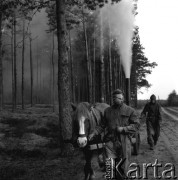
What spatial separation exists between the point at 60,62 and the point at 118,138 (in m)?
6.55

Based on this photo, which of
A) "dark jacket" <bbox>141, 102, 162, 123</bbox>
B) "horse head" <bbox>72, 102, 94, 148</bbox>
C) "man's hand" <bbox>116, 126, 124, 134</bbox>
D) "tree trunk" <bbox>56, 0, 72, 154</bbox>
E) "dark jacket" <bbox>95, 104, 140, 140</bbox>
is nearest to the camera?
"man's hand" <bbox>116, 126, 124, 134</bbox>

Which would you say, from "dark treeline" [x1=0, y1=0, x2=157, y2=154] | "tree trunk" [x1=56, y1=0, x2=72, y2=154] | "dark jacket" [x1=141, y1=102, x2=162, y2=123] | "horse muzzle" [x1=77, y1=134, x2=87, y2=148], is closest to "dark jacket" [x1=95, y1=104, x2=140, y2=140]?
"horse muzzle" [x1=77, y1=134, x2=87, y2=148]

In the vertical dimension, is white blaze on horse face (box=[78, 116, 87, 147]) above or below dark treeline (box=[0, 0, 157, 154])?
below

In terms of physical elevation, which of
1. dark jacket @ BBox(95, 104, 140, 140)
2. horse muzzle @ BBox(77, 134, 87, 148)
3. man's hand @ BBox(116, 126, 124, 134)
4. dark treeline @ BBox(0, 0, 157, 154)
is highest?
dark treeline @ BBox(0, 0, 157, 154)

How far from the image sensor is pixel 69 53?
58938 mm

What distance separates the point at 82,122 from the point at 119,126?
2.74 feet

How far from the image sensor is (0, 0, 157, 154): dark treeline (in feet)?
40.3

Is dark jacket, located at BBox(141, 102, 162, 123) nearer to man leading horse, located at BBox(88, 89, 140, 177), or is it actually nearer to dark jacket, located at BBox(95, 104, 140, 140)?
man leading horse, located at BBox(88, 89, 140, 177)

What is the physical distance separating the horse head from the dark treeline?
6.37ft

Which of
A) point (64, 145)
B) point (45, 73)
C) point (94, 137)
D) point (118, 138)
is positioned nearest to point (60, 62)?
point (64, 145)

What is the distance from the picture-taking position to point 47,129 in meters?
17.3

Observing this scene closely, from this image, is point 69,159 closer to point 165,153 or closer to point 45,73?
point 165,153

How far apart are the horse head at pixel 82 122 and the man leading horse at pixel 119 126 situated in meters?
0.47

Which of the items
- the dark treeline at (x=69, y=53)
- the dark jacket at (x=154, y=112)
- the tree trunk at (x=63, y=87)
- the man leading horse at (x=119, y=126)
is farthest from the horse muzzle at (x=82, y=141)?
the dark jacket at (x=154, y=112)
